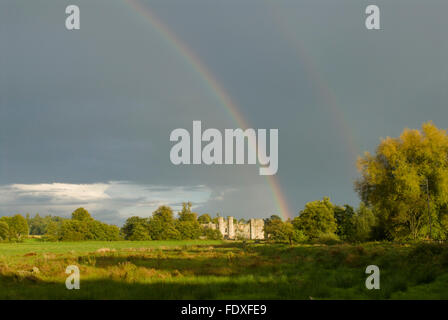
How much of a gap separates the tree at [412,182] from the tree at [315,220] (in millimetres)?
32126

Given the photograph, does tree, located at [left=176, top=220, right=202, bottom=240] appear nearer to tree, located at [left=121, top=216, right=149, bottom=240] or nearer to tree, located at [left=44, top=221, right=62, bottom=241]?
tree, located at [left=121, top=216, right=149, bottom=240]

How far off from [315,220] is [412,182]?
128 ft

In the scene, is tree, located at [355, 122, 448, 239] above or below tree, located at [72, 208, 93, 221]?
above

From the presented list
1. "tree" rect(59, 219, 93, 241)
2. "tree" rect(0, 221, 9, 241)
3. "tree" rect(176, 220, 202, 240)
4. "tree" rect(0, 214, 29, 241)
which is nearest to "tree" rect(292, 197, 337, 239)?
"tree" rect(176, 220, 202, 240)

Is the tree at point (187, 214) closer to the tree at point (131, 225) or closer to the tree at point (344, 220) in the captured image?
the tree at point (131, 225)

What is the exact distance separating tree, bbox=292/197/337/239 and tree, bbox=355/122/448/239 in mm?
32126

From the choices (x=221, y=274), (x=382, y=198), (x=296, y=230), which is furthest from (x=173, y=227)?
(x=221, y=274)

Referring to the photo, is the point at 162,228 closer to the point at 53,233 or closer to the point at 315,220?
the point at 53,233

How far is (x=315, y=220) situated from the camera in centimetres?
7994

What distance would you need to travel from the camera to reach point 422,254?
19391 mm

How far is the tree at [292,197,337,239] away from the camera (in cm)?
7914
